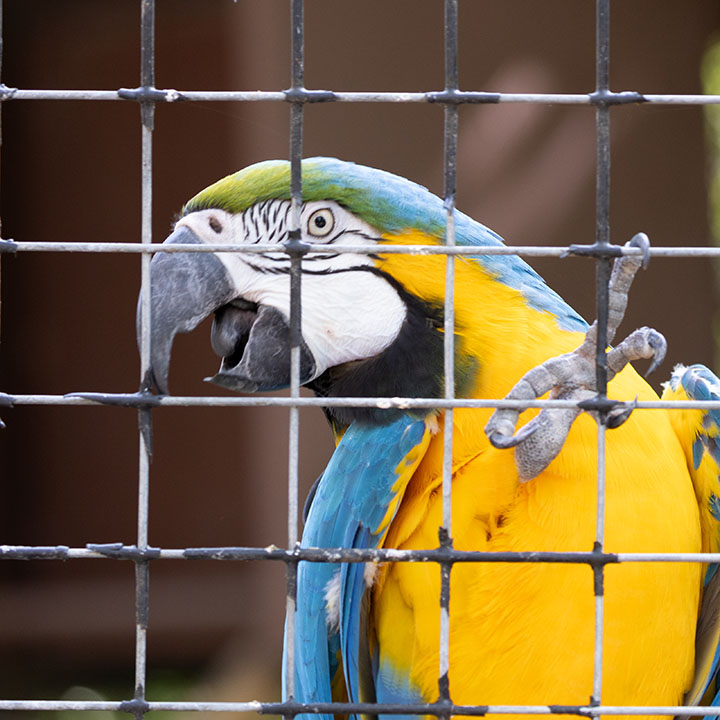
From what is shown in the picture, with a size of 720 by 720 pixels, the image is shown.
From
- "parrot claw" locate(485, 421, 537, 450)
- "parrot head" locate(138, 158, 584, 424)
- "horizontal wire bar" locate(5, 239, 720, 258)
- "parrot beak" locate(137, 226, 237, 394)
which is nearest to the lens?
"horizontal wire bar" locate(5, 239, 720, 258)

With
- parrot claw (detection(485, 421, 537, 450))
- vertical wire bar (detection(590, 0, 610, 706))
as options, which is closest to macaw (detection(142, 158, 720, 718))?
parrot claw (detection(485, 421, 537, 450))

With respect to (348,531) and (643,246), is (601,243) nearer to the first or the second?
(643,246)

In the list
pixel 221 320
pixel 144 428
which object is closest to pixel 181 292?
pixel 221 320

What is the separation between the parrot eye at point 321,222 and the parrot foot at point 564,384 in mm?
362

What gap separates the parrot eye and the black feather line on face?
83 mm

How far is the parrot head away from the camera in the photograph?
4.09 feet

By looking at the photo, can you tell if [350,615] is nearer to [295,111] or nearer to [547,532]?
[547,532]

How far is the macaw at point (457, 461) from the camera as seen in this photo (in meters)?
1.21

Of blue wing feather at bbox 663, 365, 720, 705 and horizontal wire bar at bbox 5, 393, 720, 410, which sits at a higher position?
horizontal wire bar at bbox 5, 393, 720, 410

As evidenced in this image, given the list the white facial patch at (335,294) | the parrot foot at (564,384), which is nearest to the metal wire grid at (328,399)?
the parrot foot at (564,384)

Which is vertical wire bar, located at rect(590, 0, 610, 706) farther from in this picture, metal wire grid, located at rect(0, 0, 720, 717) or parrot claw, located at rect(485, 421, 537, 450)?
parrot claw, located at rect(485, 421, 537, 450)

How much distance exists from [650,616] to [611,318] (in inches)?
16.3

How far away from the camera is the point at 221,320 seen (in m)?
1.29

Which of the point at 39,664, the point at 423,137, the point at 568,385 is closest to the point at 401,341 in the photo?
the point at 568,385
